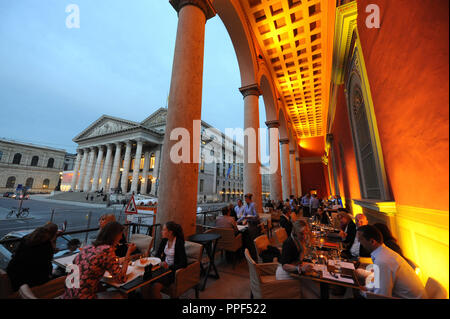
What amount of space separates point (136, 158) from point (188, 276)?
98.9 ft

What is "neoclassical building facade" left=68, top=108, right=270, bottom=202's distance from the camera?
30.0 m

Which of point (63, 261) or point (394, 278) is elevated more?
point (394, 278)

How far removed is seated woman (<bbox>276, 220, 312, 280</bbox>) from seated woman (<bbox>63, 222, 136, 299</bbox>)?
1784 mm

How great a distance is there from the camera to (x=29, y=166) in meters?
42.9

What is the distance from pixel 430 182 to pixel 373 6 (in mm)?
2706

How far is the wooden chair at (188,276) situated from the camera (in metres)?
2.17

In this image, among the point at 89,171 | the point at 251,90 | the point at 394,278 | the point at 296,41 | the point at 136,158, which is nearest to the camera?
the point at 394,278

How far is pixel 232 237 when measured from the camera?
3.78 m

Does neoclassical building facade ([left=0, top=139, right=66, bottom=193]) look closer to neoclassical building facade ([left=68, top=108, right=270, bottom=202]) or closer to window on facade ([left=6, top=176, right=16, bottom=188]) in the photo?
window on facade ([left=6, top=176, right=16, bottom=188])

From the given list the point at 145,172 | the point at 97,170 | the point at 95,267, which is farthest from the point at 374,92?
the point at 97,170

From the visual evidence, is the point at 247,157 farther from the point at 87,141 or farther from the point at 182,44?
the point at 87,141

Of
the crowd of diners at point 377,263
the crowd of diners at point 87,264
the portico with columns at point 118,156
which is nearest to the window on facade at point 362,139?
the crowd of diners at point 377,263

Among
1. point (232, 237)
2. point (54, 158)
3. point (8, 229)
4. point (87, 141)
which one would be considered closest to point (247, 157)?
point (232, 237)

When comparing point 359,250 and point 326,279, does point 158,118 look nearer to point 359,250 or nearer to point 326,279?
point 359,250
